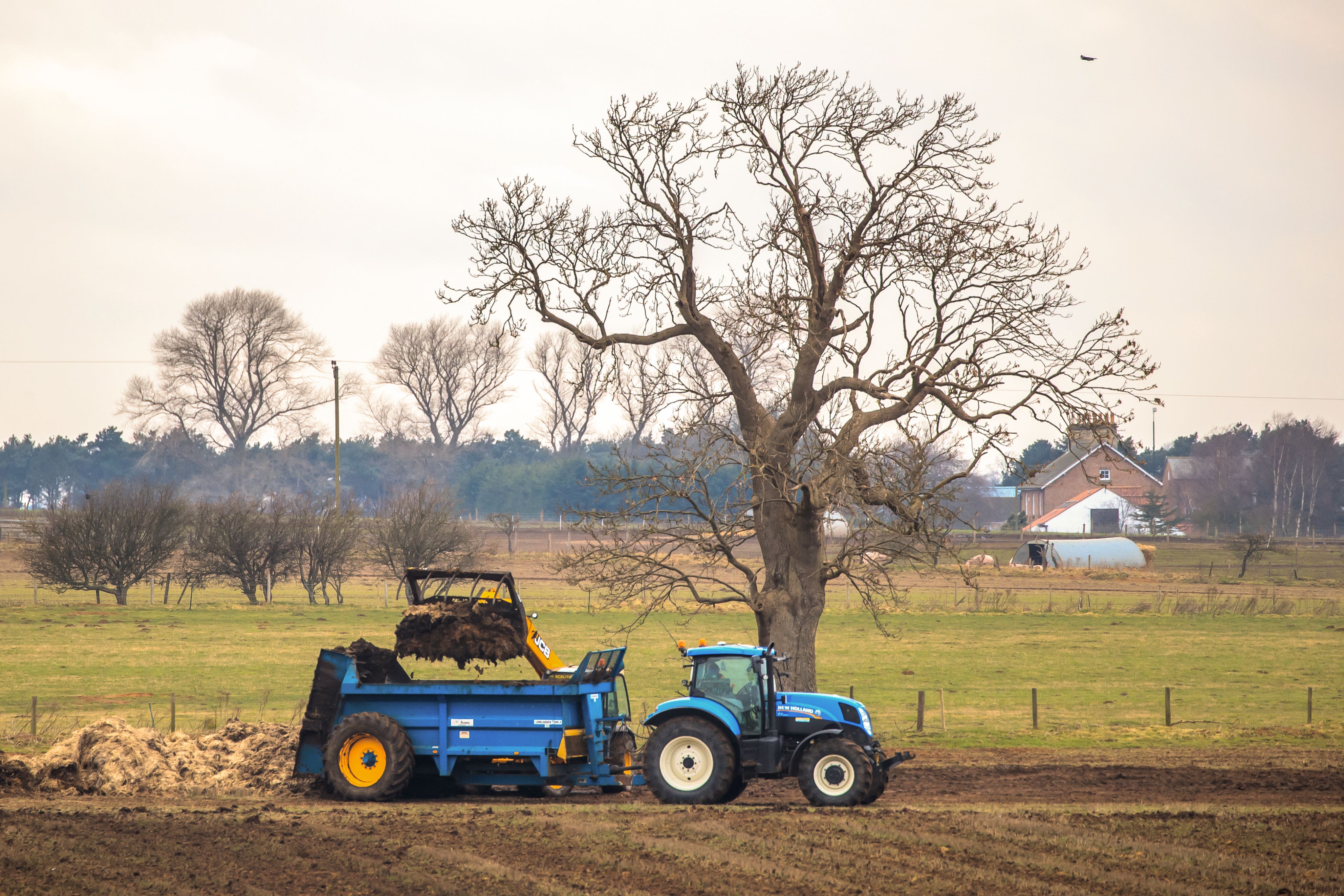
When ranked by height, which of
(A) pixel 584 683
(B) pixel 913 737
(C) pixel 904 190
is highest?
(C) pixel 904 190

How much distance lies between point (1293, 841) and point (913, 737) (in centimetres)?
1099

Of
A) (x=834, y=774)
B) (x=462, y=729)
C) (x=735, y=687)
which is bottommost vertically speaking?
(x=834, y=774)

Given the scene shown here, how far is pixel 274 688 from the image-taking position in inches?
1107

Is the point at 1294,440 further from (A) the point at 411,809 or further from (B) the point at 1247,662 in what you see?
(A) the point at 411,809

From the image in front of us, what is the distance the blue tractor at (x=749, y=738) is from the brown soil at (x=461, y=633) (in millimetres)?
2118

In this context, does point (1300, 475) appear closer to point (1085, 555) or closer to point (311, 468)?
point (1085, 555)

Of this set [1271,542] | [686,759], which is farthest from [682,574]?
[1271,542]

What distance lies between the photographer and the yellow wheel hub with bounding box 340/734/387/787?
14.6 metres

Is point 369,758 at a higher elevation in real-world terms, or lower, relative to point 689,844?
higher

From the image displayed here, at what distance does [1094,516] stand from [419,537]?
6684 cm

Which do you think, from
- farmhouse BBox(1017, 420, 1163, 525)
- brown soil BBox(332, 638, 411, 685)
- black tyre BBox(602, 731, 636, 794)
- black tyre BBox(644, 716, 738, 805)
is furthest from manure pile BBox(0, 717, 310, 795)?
farmhouse BBox(1017, 420, 1163, 525)

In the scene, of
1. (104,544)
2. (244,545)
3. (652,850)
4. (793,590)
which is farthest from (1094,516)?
(652,850)

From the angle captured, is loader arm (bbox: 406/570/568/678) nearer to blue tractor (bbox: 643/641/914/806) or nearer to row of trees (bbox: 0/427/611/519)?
blue tractor (bbox: 643/641/914/806)

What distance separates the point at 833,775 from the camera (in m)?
14.4
